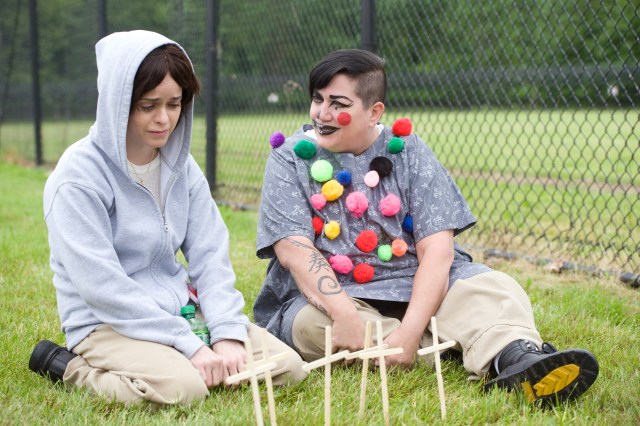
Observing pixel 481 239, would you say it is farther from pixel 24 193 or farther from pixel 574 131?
pixel 574 131

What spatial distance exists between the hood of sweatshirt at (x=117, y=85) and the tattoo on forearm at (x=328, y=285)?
2.63 ft

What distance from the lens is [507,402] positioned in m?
2.46

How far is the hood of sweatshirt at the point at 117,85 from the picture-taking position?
245 centimetres

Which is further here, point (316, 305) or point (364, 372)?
point (316, 305)

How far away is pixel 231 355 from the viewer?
101 inches

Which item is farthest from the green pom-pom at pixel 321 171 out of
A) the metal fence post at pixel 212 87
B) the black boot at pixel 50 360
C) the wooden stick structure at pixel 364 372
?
the metal fence post at pixel 212 87

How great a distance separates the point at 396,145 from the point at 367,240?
0.40 metres

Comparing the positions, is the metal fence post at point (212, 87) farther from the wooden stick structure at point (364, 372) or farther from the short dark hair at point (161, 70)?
the wooden stick structure at point (364, 372)

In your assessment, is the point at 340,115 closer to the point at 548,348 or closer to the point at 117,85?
the point at 117,85

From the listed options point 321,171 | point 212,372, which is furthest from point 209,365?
point 321,171

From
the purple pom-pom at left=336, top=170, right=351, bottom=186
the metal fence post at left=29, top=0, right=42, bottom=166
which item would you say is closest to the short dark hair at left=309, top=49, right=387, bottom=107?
the purple pom-pom at left=336, top=170, right=351, bottom=186

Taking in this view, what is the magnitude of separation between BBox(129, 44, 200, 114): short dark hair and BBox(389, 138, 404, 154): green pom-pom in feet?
2.72

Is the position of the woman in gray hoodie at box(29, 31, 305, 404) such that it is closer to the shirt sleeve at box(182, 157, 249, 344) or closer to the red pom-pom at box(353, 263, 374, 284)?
the shirt sleeve at box(182, 157, 249, 344)

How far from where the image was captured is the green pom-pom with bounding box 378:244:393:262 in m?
2.97
